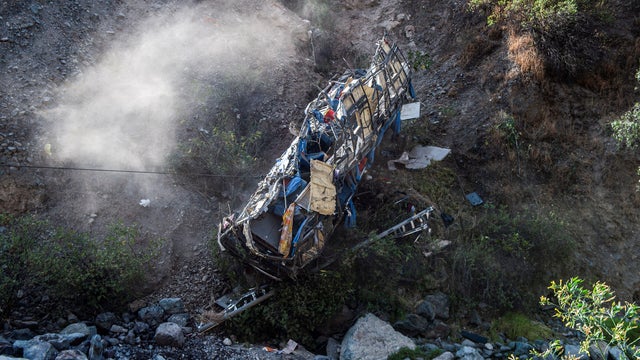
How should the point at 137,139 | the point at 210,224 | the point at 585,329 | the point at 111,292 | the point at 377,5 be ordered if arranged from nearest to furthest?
1. the point at 585,329
2. the point at 111,292
3. the point at 210,224
4. the point at 137,139
5. the point at 377,5

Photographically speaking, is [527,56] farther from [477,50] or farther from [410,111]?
[410,111]

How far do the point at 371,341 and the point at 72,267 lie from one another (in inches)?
173

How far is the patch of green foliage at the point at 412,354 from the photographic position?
6.96 metres

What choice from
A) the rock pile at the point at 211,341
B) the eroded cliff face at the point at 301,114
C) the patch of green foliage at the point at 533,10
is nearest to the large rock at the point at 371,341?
the rock pile at the point at 211,341

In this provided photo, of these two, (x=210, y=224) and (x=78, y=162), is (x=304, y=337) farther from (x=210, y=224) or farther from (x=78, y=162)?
(x=78, y=162)

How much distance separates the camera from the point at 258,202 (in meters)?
7.47

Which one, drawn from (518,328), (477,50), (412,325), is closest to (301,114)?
(477,50)

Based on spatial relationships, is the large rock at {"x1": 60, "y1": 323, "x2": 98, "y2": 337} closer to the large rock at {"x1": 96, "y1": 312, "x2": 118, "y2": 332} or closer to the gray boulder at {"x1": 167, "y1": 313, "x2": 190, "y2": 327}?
the large rock at {"x1": 96, "y1": 312, "x2": 118, "y2": 332}

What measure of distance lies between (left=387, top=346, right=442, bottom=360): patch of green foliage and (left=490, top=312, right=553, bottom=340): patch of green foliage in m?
1.58

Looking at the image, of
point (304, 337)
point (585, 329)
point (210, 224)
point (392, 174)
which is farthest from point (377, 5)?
point (585, 329)

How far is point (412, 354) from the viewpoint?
23.0 ft

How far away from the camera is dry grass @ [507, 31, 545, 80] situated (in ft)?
35.8

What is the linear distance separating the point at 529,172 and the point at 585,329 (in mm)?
6395

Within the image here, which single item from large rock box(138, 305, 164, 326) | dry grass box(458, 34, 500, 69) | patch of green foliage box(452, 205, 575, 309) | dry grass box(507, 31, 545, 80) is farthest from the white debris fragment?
large rock box(138, 305, 164, 326)
